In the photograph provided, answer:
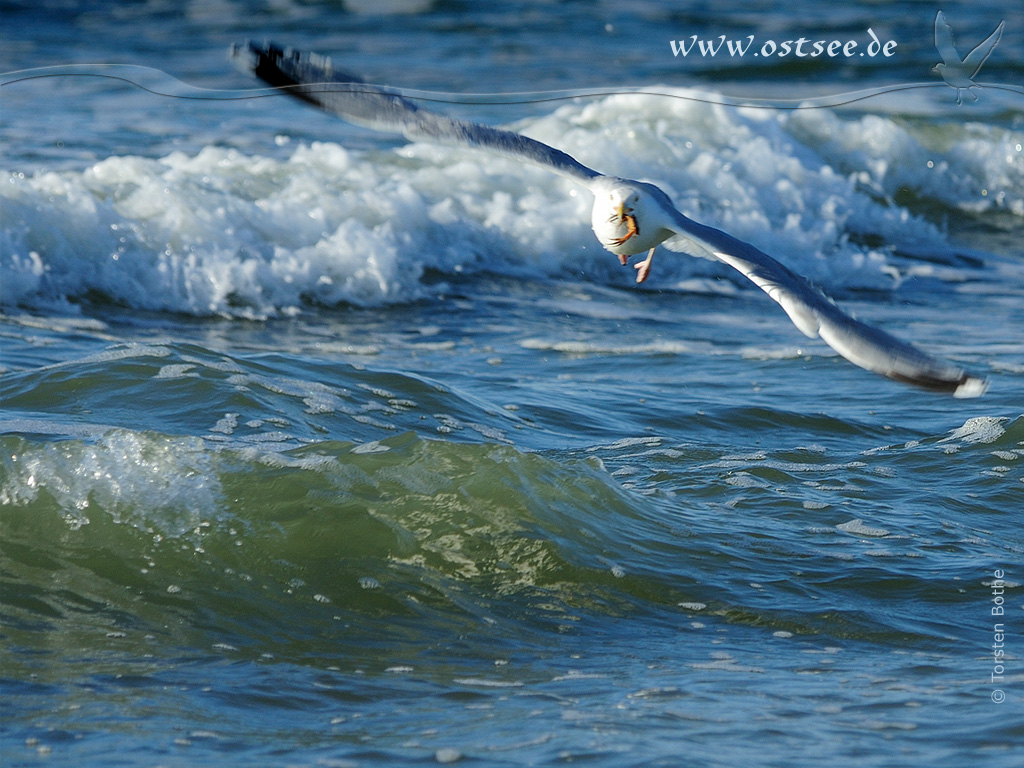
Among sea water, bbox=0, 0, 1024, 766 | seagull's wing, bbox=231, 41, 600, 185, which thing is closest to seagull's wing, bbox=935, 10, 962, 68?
sea water, bbox=0, 0, 1024, 766

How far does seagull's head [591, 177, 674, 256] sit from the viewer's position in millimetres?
5395

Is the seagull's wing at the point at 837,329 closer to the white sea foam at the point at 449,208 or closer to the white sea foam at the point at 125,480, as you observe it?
the white sea foam at the point at 125,480

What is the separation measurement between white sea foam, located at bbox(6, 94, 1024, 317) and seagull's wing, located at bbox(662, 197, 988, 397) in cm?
531

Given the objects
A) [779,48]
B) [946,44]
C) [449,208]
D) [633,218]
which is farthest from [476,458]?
[779,48]

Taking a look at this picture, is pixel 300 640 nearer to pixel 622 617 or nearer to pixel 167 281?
pixel 622 617

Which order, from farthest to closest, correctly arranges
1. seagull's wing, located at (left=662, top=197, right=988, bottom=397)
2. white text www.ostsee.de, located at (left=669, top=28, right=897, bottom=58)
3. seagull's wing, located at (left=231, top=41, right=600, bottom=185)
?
white text www.ostsee.de, located at (left=669, top=28, right=897, bottom=58) < seagull's wing, located at (left=231, top=41, right=600, bottom=185) < seagull's wing, located at (left=662, top=197, right=988, bottom=397)

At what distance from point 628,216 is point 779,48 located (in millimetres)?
15967

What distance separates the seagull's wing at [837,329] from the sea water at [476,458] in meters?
1.13

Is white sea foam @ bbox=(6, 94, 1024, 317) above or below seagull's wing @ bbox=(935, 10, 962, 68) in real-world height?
below

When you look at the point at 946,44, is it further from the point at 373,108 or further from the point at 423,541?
the point at 423,541

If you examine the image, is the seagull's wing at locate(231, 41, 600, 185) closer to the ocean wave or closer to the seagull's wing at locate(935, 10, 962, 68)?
the ocean wave

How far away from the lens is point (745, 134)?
14320 millimetres

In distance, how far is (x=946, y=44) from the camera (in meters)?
17.7

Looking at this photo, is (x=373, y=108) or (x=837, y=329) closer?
(x=837, y=329)
